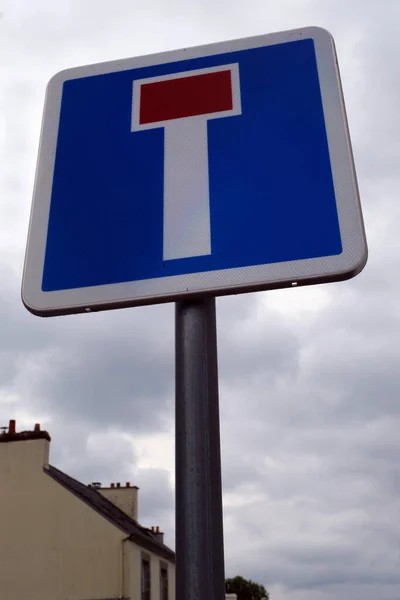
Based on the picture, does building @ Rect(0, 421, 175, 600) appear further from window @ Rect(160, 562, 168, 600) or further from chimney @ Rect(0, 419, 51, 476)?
window @ Rect(160, 562, 168, 600)

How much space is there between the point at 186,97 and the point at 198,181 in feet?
1.09

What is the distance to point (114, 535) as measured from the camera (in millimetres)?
18766

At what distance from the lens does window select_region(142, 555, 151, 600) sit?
2014 cm

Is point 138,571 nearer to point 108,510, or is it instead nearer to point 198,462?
point 108,510

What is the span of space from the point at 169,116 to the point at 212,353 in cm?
80

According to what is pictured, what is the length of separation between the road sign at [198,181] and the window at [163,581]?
2189 centimetres

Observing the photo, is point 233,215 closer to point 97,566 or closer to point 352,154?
point 352,154

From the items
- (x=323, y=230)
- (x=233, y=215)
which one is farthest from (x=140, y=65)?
(x=323, y=230)

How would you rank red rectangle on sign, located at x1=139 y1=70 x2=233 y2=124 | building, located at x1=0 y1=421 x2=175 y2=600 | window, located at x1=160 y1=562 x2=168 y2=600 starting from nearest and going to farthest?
red rectangle on sign, located at x1=139 y1=70 x2=233 y2=124
building, located at x1=0 y1=421 x2=175 y2=600
window, located at x1=160 y1=562 x2=168 y2=600

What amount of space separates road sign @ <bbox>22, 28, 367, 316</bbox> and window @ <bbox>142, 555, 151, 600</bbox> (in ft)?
64.4

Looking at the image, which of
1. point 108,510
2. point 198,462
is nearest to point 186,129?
point 198,462

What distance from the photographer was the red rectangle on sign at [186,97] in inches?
85.5

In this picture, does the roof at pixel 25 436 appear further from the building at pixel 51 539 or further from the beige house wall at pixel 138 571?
the beige house wall at pixel 138 571

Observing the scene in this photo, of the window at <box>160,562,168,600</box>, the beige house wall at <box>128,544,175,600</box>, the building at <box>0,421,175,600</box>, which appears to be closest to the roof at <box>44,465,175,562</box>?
the building at <box>0,421,175,600</box>
